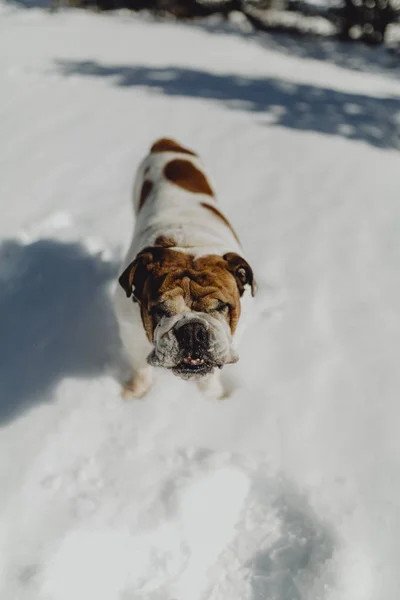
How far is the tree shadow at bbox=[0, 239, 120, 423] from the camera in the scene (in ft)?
10.3

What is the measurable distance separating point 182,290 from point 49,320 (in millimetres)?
1492

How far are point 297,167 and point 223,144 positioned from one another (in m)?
0.91

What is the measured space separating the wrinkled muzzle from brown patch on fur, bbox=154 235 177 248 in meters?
0.56

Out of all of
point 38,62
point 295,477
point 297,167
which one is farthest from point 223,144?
point 295,477

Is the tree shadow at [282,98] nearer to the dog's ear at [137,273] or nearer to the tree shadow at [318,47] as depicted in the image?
the tree shadow at [318,47]

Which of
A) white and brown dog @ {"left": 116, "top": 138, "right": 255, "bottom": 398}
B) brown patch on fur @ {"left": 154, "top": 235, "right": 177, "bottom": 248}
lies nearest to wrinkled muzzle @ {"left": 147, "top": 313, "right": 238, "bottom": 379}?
white and brown dog @ {"left": 116, "top": 138, "right": 255, "bottom": 398}

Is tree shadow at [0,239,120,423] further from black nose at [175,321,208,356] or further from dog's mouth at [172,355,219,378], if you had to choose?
black nose at [175,321,208,356]

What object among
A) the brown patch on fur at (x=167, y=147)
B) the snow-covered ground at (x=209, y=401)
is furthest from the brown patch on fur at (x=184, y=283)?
the brown patch on fur at (x=167, y=147)

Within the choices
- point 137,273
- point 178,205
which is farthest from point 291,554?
point 178,205

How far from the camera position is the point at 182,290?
2.37 metres

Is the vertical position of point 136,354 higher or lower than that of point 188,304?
lower

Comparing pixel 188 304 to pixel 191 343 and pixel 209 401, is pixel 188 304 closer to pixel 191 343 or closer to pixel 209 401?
pixel 191 343

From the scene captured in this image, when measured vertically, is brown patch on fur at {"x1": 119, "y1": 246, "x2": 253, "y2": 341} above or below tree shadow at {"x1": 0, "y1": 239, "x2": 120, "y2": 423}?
above

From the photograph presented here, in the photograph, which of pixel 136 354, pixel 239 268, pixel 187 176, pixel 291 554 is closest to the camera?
pixel 291 554
